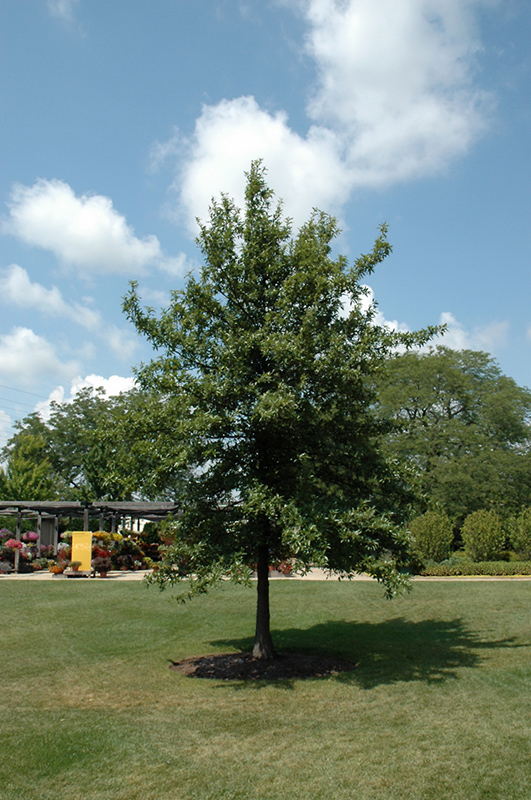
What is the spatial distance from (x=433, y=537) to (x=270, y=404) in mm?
20513

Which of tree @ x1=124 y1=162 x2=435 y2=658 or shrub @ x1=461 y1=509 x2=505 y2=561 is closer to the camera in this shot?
tree @ x1=124 y1=162 x2=435 y2=658

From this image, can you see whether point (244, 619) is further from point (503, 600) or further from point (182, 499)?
point (503, 600)

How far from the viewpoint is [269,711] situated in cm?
793

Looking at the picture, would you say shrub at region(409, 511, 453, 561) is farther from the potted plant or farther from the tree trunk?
the tree trunk

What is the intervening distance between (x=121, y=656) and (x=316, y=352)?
21.6ft

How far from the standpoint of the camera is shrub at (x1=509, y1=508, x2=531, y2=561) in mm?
27156

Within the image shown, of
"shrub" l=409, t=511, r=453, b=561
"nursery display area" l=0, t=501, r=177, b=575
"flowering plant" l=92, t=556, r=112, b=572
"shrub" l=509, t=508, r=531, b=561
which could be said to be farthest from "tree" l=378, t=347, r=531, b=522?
"flowering plant" l=92, t=556, r=112, b=572

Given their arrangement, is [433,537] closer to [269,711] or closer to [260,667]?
[260,667]

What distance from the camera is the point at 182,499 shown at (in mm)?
10195

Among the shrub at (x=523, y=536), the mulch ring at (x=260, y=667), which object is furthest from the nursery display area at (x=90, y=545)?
the shrub at (x=523, y=536)

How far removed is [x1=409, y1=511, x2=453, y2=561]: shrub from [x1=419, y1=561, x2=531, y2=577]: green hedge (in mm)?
2316

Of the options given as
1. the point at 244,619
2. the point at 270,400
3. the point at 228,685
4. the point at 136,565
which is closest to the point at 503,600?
the point at 244,619

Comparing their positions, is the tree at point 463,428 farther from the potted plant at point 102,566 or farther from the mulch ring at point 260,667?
the mulch ring at point 260,667

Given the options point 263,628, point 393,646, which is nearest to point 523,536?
point 393,646
